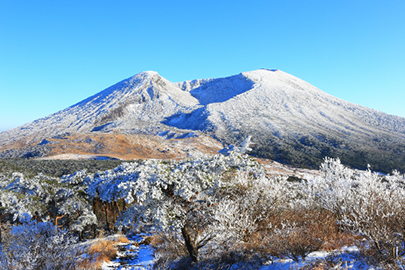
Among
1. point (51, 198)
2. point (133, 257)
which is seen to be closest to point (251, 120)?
point (51, 198)

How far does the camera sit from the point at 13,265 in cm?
685

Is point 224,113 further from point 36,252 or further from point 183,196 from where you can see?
point 36,252

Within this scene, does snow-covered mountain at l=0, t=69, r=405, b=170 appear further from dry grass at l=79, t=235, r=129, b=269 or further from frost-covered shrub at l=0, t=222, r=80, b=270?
frost-covered shrub at l=0, t=222, r=80, b=270

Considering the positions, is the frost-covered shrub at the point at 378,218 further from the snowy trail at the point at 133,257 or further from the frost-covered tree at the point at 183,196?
the snowy trail at the point at 133,257

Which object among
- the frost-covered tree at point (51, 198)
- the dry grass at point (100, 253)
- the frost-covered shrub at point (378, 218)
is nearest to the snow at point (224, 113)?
the frost-covered tree at point (51, 198)

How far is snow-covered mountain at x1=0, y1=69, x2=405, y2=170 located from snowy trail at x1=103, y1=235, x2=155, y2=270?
60.7 meters

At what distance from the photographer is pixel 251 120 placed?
101812mm

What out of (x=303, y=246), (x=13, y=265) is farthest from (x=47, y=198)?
(x=303, y=246)

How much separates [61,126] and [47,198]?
10566cm

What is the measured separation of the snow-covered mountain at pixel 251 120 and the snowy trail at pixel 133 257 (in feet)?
199

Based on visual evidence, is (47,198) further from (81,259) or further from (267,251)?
(267,251)

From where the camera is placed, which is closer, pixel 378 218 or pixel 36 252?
pixel 378 218

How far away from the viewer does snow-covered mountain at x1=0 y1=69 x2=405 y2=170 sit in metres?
75.2

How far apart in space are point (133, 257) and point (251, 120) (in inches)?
3763
